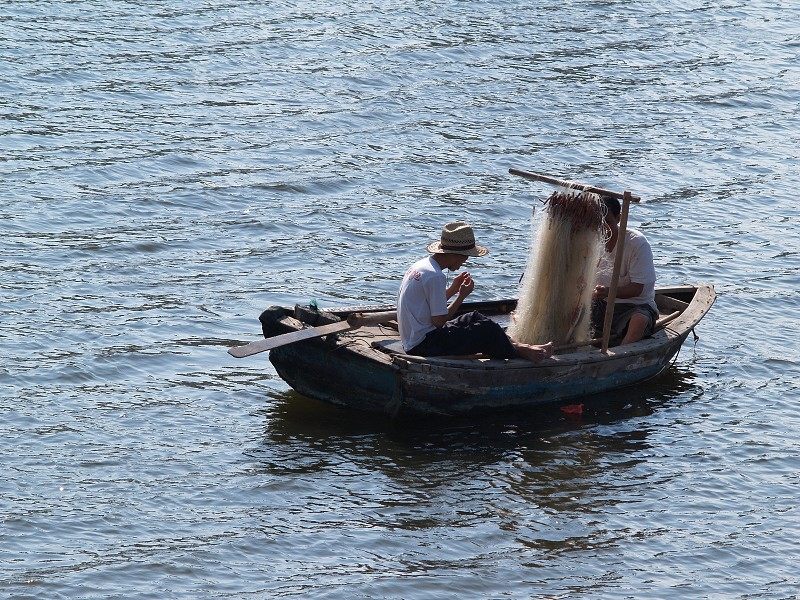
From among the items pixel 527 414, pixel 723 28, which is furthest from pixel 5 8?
pixel 527 414

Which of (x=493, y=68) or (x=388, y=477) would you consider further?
(x=493, y=68)

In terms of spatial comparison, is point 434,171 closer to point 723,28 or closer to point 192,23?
point 192,23

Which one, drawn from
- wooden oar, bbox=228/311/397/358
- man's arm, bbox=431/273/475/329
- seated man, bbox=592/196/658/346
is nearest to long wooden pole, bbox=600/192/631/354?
seated man, bbox=592/196/658/346

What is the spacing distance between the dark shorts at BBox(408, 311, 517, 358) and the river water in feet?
2.41

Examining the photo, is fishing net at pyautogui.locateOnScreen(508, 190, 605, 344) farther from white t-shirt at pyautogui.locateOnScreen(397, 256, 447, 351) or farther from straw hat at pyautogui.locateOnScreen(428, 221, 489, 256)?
white t-shirt at pyautogui.locateOnScreen(397, 256, 447, 351)

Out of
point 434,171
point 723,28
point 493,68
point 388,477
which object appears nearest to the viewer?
point 388,477

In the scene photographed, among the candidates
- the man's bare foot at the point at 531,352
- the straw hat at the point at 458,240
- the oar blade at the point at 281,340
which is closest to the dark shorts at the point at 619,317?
the man's bare foot at the point at 531,352

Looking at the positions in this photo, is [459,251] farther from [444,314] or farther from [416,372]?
[416,372]

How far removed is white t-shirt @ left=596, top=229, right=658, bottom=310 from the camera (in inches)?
507

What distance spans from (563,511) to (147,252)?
704cm

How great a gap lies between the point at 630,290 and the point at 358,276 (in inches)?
149

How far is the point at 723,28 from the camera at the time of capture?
91.9ft

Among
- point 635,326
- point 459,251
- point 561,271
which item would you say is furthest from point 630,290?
point 459,251

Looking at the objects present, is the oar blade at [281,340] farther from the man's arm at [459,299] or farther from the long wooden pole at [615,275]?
the long wooden pole at [615,275]
